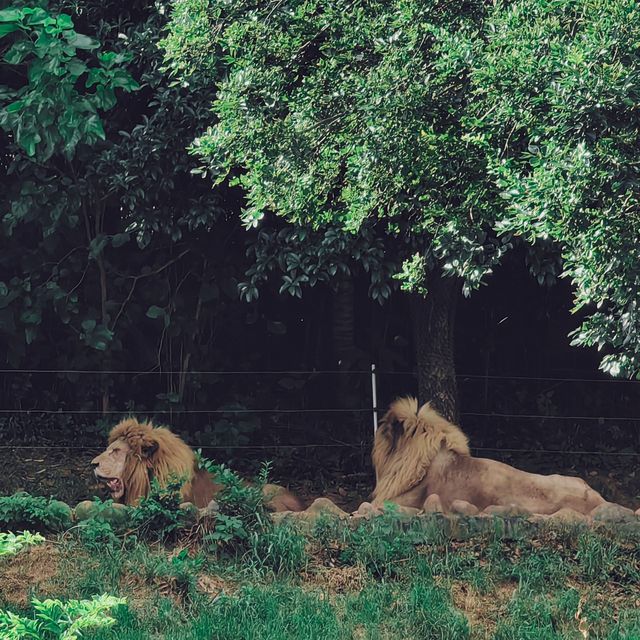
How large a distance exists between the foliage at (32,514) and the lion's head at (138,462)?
442 mm

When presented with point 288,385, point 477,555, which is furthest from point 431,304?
point 477,555

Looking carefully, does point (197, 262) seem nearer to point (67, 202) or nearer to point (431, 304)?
point (67, 202)

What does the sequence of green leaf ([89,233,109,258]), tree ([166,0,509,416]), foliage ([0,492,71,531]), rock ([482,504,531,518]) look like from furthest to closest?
1. green leaf ([89,233,109,258])
2. rock ([482,504,531,518])
3. foliage ([0,492,71,531])
4. tree ([166,0,509,416])

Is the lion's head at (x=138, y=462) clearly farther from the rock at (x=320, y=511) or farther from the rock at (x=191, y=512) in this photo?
the rock at (x=320, y=511)

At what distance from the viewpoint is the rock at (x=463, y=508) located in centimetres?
754

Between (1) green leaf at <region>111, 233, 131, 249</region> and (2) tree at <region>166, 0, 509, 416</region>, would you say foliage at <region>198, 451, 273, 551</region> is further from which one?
(1) green leaf at <region>111, 233, 131, 249</region>

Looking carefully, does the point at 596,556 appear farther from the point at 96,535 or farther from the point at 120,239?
the point at 120,239

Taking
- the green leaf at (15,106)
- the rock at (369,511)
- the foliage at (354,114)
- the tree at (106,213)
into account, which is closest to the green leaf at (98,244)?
the tree at (106,213)

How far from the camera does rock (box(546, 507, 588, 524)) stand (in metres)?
7.41

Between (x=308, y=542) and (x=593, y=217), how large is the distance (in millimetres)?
2975

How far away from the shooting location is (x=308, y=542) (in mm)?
7156

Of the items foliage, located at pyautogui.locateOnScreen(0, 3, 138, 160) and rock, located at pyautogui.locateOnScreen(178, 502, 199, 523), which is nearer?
foliage, located at pyautogui.locateOnScreen(0, 3, 138, 160)

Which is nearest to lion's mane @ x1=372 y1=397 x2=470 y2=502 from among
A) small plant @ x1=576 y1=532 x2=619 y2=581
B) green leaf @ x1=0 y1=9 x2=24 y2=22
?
small plant @ x1=576 y1=532 x2=619 y2=581

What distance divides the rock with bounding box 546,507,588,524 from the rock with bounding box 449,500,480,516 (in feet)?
1.70
